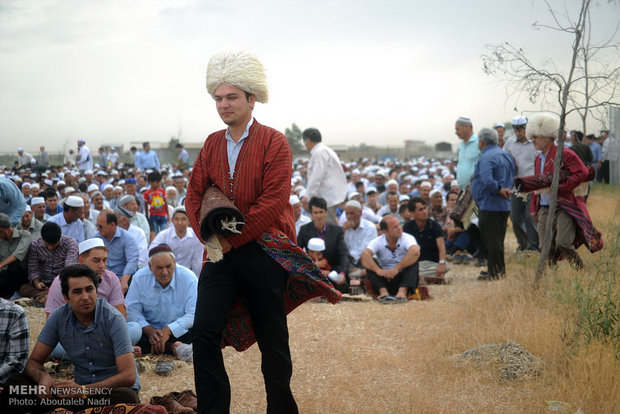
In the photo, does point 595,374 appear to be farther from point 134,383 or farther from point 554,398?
point 134,383

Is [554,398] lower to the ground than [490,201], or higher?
lower

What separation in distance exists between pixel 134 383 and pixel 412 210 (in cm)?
597

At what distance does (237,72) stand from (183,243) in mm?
5108

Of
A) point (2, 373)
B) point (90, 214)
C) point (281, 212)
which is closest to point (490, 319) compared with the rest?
point (281, 212)

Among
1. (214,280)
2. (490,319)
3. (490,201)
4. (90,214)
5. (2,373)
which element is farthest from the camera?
(90,214)

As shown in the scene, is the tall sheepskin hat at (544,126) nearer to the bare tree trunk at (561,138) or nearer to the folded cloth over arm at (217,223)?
the bare tree trunk at (561,138)

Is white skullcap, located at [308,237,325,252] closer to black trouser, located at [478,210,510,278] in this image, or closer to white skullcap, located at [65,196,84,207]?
black trouser, located at [478,210,510,278]

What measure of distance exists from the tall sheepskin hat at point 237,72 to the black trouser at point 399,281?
16.9 ft

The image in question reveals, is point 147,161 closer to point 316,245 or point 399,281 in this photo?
point 316,245

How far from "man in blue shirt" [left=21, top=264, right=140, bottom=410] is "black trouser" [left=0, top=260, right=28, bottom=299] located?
407 cm

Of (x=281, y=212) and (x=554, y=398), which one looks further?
(x=554, y=398)

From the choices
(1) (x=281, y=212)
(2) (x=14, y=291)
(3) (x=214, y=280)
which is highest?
(1) (x=281, y=212)

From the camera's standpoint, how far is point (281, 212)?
3.29 m

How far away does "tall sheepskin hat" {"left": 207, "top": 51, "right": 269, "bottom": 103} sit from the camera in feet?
10.6
